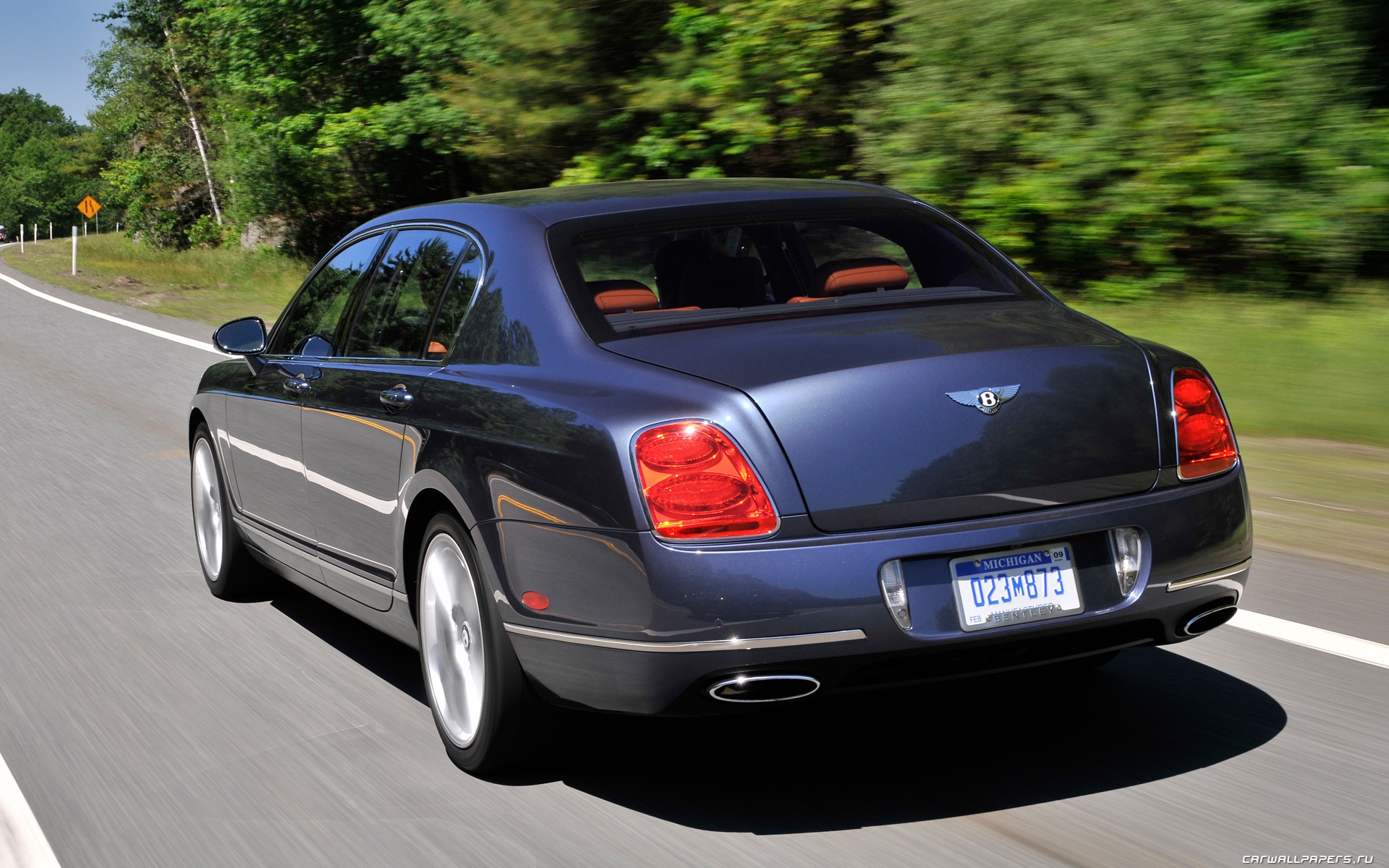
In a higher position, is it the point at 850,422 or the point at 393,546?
the point at 850,422

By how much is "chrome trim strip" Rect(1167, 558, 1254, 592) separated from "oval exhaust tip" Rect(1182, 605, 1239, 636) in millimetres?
89

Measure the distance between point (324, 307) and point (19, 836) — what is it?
2370 mm

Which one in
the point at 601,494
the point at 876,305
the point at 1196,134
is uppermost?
the point at 1196,134

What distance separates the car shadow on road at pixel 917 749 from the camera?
12.4 feet

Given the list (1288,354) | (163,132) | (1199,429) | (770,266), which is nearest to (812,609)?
(1199,429)

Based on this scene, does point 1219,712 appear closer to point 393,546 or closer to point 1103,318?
point 393,546

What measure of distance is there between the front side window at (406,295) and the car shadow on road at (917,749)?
114cm

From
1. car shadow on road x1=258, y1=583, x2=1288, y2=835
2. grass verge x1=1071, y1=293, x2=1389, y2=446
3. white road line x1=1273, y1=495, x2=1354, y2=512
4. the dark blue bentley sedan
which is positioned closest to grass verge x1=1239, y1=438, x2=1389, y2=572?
white road line x1=1273, y1=495, x2=1354, y2=512

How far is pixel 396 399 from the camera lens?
4527mm

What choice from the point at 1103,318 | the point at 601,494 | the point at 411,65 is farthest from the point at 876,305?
the point at 411,65

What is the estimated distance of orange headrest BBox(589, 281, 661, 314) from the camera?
4.27 meters

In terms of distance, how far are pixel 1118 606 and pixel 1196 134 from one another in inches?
375

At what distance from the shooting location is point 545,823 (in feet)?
12.3

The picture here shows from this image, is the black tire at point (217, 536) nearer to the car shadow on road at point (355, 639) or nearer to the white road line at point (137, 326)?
the car shadow on road at point (355, 639)
